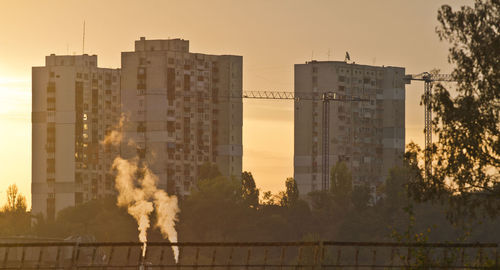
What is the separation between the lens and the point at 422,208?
18600 centimetres

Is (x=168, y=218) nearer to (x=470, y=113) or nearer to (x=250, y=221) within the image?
(x=250, y=221)

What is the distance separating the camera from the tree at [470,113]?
58438mm

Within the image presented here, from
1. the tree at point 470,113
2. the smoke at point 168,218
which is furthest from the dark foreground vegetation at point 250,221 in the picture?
the tree at point 470,113

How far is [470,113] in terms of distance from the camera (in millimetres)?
58750

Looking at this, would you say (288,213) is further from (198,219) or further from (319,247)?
(319,247)

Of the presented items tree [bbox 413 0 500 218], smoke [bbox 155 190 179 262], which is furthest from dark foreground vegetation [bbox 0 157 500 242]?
tree [bbox 413 0 500 218]

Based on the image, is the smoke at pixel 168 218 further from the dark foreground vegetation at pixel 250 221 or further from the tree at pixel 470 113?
the tree at pixel 470 113

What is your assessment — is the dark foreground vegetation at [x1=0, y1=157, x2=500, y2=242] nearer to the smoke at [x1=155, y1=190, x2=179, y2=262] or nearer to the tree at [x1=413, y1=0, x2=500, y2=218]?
the smoke at [x1=155, y1=190, x2=179, y2=262]

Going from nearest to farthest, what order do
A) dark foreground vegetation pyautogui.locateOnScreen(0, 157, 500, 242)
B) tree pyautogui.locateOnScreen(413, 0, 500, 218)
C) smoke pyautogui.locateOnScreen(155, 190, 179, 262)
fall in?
tree pyautogui.locateOnScreen(413, 0, 500, 218)
smoke pyautogui.locateOnScreen(155, 190, 179, 262)
dark foreground vegetation pyautogui.locateOnScreen(0, 157, 500, 242)

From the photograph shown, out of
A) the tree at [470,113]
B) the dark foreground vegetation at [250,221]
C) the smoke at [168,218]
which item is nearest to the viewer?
the tree at [470,113]

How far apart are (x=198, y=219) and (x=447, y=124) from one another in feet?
430

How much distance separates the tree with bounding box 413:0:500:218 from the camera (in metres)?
58.4

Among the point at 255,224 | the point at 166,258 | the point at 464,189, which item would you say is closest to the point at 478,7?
the point at 464,189

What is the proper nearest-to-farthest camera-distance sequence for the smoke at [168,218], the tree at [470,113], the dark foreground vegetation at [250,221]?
the tree at [470,113]
the smoke at [168,218]
the dark foreground vegetation at [250,221]
